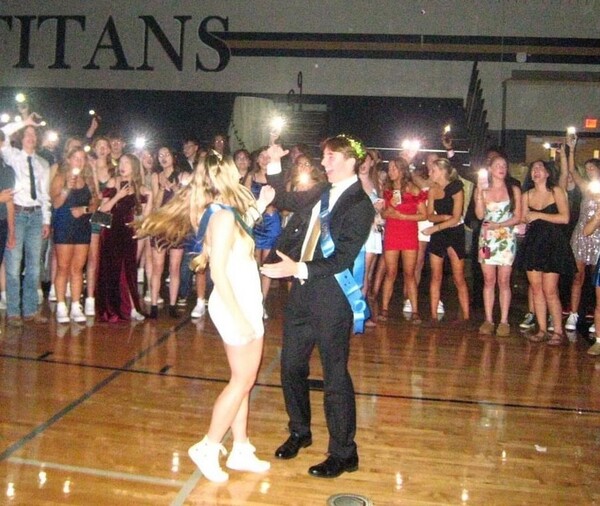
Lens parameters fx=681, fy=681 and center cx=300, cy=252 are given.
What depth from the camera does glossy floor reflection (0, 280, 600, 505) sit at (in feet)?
9.60

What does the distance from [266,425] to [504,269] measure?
292 centimetres

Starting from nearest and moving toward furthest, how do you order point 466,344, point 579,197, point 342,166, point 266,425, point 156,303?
1. point 342,166
2. point 266,425
3. point 466,344
4. point 156,303
5. point 579,197

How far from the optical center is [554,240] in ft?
18.2

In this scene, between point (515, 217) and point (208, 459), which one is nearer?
point (208, 459)

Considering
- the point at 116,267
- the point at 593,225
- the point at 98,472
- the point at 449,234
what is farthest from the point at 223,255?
the point at 593,225

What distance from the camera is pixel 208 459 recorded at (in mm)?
2902

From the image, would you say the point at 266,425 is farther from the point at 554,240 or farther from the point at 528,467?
the point at 554,240

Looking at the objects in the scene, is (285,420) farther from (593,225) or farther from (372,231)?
(593,225)

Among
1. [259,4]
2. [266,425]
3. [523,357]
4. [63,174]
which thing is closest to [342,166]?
[266,425]

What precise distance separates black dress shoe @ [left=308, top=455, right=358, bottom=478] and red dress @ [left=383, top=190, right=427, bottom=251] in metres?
3.30

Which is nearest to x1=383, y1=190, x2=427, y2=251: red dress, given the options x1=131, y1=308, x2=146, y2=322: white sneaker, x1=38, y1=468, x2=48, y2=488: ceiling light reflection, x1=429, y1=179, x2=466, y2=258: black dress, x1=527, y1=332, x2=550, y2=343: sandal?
x1=429, y1=179, x2=466, y2=258: black dress

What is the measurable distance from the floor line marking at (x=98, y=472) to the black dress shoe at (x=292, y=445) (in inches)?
20.0

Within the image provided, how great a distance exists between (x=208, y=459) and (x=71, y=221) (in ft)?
10.9

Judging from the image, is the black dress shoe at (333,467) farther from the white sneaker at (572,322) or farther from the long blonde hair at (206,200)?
the white sneaker at (572,322)
